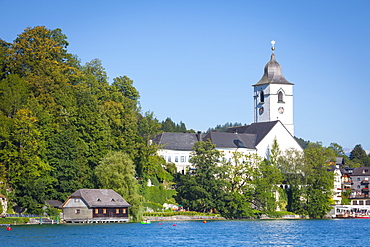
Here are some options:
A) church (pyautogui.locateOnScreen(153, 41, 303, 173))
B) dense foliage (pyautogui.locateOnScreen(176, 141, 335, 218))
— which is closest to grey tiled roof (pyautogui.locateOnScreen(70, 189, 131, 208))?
dense foliage (pyautogui.locateOnScreen(176, 141, 335, 218))

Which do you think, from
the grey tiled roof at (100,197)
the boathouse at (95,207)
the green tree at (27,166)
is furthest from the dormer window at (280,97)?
the green tree at (27,166)

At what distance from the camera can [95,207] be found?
73.9 m

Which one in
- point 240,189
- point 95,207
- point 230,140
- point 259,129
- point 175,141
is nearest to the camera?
point 95,207

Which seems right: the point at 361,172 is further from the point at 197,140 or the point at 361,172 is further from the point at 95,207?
the point at 95,207

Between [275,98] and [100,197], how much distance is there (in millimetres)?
49811

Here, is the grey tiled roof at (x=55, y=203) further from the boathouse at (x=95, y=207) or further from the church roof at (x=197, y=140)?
the church roof at (x=197, y=140)

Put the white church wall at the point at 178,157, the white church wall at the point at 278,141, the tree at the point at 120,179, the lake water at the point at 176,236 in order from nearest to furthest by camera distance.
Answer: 1. the lake water at the point at 176,236
2. the tree at the point at 120,179
3. the white church wall at the point at 178,157
4. the white church wall at the point at 278,141

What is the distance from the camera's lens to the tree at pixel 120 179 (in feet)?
250

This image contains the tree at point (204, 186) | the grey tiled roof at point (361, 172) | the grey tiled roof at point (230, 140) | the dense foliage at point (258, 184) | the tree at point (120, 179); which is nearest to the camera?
the tree at point (120, 179)

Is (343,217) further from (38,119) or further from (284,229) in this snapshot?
(38,119)

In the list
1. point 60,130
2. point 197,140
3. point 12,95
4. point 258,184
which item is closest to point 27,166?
point 60,130

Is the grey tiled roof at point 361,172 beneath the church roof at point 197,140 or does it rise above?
beneath

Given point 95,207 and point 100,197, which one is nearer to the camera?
point 95,207

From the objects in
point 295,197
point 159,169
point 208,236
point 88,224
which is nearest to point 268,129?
point 295,197
